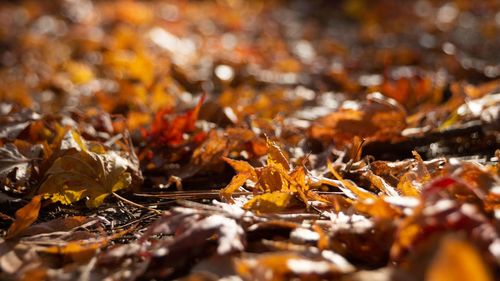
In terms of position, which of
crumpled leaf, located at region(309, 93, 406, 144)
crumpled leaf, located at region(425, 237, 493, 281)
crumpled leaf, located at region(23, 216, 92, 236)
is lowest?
crumpled leaf, located at region(309, 93, 406, 144)

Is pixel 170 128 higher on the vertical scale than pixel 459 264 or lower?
lower

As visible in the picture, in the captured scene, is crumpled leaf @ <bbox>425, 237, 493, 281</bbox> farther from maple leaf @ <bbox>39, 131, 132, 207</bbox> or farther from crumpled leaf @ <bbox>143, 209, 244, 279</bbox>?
maple leaf @ <bbox>39, 131, 132, 207</bbox>

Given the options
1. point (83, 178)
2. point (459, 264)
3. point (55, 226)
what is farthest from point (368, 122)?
point (459, 264)

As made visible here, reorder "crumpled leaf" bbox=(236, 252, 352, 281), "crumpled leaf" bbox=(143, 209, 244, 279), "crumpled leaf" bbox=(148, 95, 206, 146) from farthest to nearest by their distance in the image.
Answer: "crumpled leaf" bbox=(148, 95, 206, 146) → "crumpled leaf" bbox=(143, 209, 244, 279) → "crumpled leaf" bbox=(236, 252, 352, 281)

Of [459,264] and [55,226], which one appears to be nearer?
[459,264]

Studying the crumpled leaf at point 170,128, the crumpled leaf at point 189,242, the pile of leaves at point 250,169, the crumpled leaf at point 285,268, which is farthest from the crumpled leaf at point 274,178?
the crumpled leaf at point 170,128

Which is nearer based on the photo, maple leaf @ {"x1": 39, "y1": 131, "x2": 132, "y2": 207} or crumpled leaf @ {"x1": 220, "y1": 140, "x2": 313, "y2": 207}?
crumpled leaf @ {"x1": 220, "y1": 140, "x2": 313, "y2": 207}

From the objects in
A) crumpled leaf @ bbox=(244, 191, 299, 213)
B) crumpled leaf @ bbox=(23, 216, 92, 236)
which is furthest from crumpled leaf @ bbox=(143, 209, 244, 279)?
crumpled leaf @ bbox=(23, 216, 92, 236)

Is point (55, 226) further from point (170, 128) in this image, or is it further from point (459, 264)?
point (459, 264)

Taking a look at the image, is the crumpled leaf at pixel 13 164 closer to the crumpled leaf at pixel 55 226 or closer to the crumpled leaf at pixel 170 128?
the crumpled leaf at pixel 55 226
